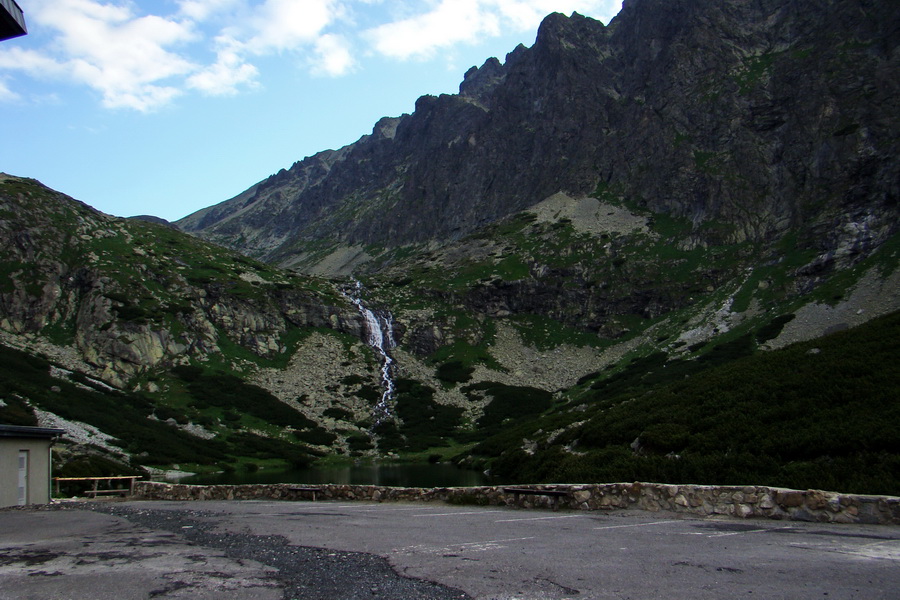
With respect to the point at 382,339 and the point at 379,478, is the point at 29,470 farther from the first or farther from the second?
the point at 382,339

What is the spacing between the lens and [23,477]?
27.1 meters

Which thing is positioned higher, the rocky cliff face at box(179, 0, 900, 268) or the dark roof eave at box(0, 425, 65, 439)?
the rocky cliff face at box(179, 0, 900, 268)

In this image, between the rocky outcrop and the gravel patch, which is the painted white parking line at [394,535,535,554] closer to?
the gravel patch

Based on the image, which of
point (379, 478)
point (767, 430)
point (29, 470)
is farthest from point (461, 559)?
point (379, 478)

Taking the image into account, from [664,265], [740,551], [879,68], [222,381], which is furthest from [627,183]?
[740,551]

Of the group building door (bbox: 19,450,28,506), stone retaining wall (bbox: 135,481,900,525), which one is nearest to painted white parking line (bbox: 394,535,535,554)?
stone retaining wall (bbox: 135,481,900,525)

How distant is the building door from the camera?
26828 mm

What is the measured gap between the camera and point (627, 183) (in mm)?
153875

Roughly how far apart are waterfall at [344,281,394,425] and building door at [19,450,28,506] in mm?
65315

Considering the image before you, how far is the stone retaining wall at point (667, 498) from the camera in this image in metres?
14.3

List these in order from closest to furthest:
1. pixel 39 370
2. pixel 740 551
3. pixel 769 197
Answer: pixel 740 551 < pixel 39 370 < pixel 769 197

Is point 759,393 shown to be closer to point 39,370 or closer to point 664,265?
point 39,370

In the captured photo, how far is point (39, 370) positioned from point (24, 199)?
5616cm

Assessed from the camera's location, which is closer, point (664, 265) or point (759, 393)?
point (759, 393)
